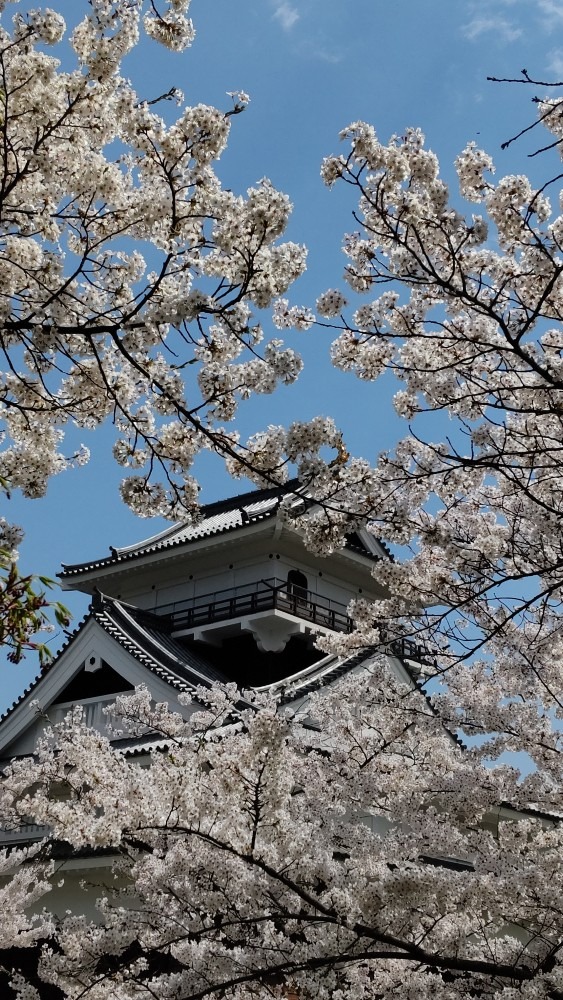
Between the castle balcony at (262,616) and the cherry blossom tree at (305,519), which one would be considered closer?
the cherry blossom tree at (305,519)

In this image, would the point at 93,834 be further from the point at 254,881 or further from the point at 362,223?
the point at 362,223

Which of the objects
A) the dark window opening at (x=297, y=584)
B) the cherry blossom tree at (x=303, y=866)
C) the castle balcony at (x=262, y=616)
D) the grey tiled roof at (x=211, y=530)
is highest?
the grey tiled roof at (x=211, y=530)

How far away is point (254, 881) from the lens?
572 cm

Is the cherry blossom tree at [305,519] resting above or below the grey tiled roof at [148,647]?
below

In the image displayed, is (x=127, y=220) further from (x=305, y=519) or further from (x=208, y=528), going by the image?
(x=208, y=528)

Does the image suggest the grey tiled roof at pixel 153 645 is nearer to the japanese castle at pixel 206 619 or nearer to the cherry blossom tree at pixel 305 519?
the japanese castle at pixel 206 619

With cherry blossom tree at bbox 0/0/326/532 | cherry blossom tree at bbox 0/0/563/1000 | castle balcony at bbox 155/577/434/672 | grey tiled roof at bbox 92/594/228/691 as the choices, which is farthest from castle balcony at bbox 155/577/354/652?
cherry blossom tree at bbox 0/0/326/532

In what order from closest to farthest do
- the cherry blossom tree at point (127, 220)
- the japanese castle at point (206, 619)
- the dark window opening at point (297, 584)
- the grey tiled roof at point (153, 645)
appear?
the cherry blossom tree at point (127, 220) < the grey tiled roof at point (153, 645) < the japanese castle at point (206, 619) < the dark window opening at point (297, 584)

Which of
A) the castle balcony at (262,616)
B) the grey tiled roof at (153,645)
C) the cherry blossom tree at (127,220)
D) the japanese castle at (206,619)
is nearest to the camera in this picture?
the cherry blossom tree at (127,220)

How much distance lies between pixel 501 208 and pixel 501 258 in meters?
0.57

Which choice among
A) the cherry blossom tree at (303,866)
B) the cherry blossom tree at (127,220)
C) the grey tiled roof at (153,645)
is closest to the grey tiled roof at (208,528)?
the grey tiled roof at (153,645)

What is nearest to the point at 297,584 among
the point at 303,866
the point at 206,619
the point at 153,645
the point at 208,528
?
the point at 206,619

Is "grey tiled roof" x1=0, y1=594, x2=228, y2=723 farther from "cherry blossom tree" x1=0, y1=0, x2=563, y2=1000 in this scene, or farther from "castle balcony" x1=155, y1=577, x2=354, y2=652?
"cherry blossom tree" x1=0, y1=0, x2=563, y2=1000

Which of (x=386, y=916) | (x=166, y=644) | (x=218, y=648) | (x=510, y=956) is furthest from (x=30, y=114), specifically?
(x=218, y=648)
